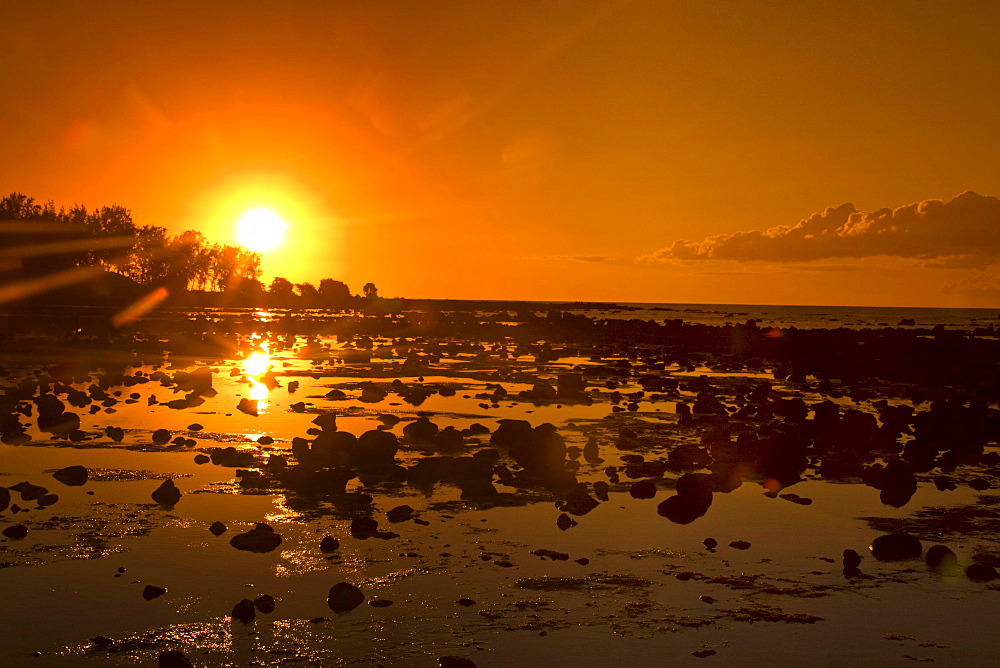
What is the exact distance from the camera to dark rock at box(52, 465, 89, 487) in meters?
9.24

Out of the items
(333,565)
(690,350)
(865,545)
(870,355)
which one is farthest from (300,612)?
(690,350)

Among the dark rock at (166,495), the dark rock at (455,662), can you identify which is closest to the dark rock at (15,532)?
the dark rock at (166,495)

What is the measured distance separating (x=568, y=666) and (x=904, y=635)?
2479 millimetres

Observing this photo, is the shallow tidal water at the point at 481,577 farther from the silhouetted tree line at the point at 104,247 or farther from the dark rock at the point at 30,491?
the silhouetted tree line at the point at 104,247

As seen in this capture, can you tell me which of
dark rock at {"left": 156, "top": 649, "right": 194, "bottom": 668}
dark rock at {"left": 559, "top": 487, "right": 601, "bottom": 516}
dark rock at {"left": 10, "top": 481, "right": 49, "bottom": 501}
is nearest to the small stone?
dark rock at {"left": 559, "top": 487, "right": 601, "bottom": 516}

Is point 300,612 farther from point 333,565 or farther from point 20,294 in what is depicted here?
point 20,294

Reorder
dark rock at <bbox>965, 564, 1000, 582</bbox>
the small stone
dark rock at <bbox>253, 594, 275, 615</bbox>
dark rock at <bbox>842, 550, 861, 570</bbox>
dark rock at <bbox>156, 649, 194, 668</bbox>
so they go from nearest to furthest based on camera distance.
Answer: dark rock at <bbox>156, 649, 194, 668</bbox> → dark rock at <bbox>253, 594, 275, 615</bbox> → dark rock at <bbox>965, 564, 1000, 582</bbox> → dark rock at <bbox>842, 550, 861, 570</bbox> → the small stone

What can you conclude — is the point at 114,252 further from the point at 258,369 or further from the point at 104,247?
the point at 258,369

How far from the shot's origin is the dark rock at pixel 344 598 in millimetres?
5641

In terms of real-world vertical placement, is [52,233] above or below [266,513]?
above

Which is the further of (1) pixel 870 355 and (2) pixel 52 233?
(2) pixel 52 233

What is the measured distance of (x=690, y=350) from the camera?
41312mm

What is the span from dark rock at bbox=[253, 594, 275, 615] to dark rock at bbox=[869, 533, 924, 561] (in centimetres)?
533

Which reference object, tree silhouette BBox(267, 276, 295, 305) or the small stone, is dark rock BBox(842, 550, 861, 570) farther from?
tree silhouette BBox(267, 276, 295, 305)
